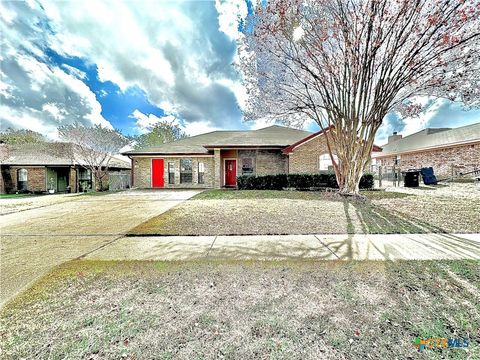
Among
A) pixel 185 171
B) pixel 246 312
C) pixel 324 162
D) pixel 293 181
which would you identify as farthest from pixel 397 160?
pixel 246 312

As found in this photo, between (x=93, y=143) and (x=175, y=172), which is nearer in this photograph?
(x=93, y=143)

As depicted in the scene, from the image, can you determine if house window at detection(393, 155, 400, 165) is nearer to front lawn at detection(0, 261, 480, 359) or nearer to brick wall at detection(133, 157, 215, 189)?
brick wall at detection(133, 157, 215, 189)

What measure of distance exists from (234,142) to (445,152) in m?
18.7

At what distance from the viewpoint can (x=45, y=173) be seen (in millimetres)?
17844

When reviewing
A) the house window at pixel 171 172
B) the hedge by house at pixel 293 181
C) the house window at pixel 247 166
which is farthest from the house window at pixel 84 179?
the hedge by house at pixel 293 181

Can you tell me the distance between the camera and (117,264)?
3.30 meters

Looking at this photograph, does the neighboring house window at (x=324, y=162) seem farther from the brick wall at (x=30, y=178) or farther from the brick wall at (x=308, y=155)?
the brick wall at (x=30, y=178)

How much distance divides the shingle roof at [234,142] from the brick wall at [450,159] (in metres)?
12.6

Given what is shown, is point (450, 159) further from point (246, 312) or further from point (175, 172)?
point (246, 312)

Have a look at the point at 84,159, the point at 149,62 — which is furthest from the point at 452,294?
the point at 84,159

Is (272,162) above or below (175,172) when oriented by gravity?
above

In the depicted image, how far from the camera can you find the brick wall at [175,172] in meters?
16.4

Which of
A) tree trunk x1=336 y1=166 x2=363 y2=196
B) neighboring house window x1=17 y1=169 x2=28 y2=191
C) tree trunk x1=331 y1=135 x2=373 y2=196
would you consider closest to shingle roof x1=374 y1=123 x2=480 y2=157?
tree trunk x1=331 y1=135 x2=373 y2=196

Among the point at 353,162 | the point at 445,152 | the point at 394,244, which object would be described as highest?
the point at 445,152
